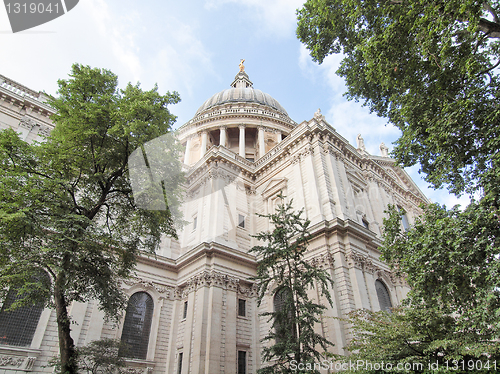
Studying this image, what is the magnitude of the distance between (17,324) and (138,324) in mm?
6388

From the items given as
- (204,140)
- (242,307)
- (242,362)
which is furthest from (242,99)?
(242,362)

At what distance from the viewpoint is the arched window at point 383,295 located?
62.3 feet

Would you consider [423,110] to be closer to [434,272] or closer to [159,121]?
[434,272]

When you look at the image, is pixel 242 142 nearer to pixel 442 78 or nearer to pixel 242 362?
pixel 242 362

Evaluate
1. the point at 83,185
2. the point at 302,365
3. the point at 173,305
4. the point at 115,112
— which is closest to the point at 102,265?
the point at 83,185

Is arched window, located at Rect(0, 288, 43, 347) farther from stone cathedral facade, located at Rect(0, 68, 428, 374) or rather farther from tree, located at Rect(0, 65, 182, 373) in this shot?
tree, located at Rect(0, 65, 182, 373)

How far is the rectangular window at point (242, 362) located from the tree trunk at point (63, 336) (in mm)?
10560

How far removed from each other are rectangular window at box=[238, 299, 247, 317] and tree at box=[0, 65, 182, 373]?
8831 mm

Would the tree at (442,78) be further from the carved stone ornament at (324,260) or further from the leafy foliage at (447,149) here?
the carved stone ornament at (324,260)

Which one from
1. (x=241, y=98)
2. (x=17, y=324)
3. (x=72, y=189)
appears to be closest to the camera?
(x=72, y=189)

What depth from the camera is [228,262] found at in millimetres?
20359

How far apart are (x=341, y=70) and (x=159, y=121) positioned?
9.68m

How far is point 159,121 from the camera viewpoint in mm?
13188

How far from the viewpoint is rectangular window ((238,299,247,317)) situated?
1985 centimetres
